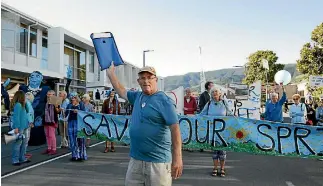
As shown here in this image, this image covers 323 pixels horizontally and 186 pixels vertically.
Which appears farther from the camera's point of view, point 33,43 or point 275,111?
point 33,43

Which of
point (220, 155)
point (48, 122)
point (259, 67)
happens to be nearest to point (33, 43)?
point (48, 122)

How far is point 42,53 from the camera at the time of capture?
22969 millimetres

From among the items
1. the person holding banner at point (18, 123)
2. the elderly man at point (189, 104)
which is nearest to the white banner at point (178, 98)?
the elderly man at point (189, 104)

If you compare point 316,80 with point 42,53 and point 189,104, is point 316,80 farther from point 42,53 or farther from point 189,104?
point 42,53

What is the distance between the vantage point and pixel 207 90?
31.3 feet

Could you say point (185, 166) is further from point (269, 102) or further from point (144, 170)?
point (144, 170)

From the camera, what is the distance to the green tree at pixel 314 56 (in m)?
29.0

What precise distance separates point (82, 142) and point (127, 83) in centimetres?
3514

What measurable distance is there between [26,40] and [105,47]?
18544 mm

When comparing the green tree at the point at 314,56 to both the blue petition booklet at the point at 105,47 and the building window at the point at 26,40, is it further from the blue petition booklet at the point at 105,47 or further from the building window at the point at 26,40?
the blue petition booklet at the point at 105,47

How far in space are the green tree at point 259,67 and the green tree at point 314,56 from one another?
29942 mm

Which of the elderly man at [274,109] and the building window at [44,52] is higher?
the building window at [44,52]

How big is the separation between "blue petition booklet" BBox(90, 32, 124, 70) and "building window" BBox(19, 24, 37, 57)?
18.1 m

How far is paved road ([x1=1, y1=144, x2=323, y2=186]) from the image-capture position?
5.98 meters
